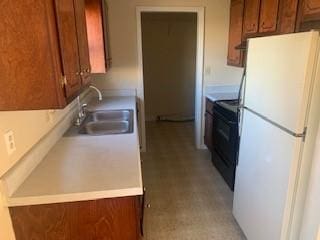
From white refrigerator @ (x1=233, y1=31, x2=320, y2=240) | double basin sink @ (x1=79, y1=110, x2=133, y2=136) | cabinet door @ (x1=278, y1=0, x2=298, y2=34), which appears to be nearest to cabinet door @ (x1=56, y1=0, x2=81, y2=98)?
double basin sink @ (x1=79, y1=110, x2=133, y2=136)

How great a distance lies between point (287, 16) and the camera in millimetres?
1971

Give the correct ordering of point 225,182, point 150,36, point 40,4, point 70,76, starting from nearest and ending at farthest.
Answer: point 40,4, point 70,76, point 225,182, point 150,36

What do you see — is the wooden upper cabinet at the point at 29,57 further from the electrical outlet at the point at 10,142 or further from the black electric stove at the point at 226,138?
the black electric stove at the point at 226,138

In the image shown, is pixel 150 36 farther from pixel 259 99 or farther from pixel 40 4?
pixel 40 4

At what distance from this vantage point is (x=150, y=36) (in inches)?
193

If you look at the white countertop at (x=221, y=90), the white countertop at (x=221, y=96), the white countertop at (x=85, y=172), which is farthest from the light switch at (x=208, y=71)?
the white countertop at (x=85, y=172)

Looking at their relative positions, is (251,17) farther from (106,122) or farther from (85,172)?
(85,172)

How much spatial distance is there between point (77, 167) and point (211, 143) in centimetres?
223

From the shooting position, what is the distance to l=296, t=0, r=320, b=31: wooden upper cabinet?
1.64 metres

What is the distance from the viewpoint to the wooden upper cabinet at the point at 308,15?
5.37ft

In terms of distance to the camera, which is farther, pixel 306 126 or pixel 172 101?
pixel 172 101

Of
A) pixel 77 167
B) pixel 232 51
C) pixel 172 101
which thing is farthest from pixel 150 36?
pixel 77 167

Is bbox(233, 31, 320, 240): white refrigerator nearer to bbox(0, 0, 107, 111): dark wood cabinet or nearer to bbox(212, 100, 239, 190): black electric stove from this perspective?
bbox(212, 100, 239, 190): black electric stove

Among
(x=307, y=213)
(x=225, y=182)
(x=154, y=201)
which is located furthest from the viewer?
(x=225, y=182)
